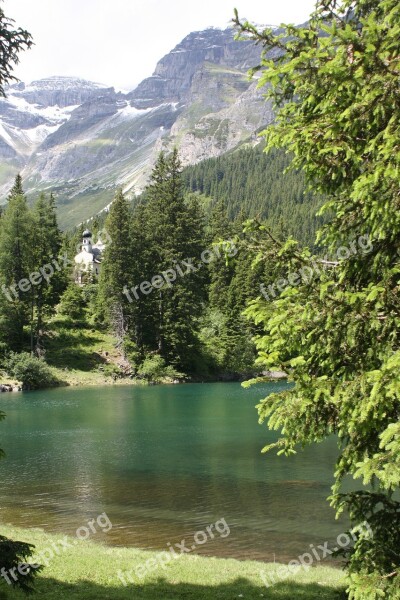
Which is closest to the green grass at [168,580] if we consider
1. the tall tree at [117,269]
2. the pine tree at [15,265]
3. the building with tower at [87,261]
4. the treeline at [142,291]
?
the treeline at [142,291]

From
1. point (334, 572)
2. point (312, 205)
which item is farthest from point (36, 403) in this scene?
point (312, 205)

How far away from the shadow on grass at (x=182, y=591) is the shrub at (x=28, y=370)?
4346cm

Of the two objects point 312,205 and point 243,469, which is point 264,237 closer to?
point 243,469

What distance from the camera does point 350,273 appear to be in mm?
6480

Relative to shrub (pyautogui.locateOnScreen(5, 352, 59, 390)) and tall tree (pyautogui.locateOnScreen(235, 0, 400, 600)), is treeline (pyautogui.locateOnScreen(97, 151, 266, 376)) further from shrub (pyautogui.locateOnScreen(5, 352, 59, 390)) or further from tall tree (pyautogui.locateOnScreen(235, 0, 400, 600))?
tall tree (pyautogui.locateOnScreen(235, 0, 400, 600))

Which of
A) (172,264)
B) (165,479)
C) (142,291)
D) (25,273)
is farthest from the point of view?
(172,264)

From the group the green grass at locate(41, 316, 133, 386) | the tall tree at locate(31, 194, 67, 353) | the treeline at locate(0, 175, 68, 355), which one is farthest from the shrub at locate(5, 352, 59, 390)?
the tall tree at locate(31, 194, 67, 353)

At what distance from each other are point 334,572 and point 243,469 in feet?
34.5

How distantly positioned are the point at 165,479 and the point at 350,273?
1681 cm

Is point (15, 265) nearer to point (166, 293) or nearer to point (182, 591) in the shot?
point (166, 293)

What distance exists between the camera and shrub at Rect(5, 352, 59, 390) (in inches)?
2024

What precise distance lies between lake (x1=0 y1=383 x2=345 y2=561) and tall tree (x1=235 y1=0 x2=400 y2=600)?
8760 millimetres

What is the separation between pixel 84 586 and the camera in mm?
10109

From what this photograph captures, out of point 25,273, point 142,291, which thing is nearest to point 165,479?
point 25,273
